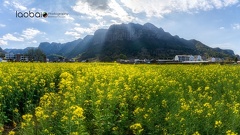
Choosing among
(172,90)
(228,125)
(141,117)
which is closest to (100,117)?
(141,117)

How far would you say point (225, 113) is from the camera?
702 centimetres

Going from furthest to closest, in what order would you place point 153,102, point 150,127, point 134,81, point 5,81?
point 134,81, point 5,81, point 153,102, point 150,127

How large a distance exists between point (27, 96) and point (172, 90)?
5688 millimetres

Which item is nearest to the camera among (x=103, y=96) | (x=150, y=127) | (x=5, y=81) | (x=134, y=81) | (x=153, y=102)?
(x=150, y=127)

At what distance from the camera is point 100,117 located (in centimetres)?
666

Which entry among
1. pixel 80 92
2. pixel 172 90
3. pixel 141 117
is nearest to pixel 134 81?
pixel 172 90

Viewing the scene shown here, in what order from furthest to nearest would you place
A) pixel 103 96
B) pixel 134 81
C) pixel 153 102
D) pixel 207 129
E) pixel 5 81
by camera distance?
1. pixel 134 81
2. pixel 5 81
3. pixel 153 102
4. pixel 103 96
5. pixel 207 129

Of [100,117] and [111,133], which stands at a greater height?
[100,117]

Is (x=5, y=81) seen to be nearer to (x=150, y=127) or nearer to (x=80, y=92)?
(x=80, y=92)

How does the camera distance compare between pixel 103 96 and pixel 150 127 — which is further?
pixel 103 96

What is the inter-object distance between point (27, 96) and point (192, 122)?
266 inches

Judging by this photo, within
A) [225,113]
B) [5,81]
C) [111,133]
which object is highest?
[5,81]

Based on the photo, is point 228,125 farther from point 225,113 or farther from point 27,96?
point 27,96

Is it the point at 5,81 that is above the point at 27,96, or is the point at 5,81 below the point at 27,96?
above
